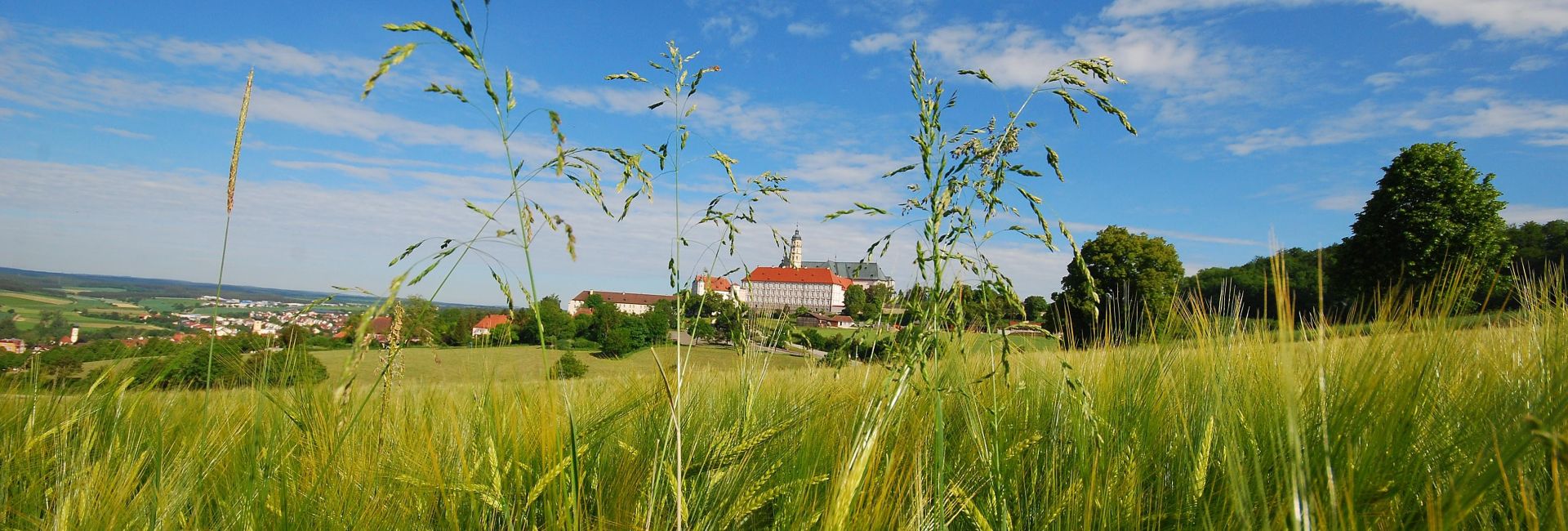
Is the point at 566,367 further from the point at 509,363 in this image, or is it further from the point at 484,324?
the point at 509,363

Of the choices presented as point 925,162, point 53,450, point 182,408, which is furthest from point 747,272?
point 182,408

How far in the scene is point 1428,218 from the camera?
2152cm

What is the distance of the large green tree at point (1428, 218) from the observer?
21031 mm

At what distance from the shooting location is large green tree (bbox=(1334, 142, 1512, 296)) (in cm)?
2103

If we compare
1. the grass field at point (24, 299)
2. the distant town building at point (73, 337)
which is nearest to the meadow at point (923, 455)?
the distant town building at point (73, 337)

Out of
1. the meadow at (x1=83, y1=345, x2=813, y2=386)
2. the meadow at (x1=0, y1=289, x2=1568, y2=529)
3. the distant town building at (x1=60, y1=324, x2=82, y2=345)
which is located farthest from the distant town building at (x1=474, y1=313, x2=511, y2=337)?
the distant town building at (x1=60, y1=324, x2=82, y2=345)

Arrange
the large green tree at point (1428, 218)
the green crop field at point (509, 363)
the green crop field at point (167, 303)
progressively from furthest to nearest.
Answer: the large green tree at point (1428, 218), the green crop field at point (509, 363), the green crop field at point (167, 303)

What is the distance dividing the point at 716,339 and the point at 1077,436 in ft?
4.07

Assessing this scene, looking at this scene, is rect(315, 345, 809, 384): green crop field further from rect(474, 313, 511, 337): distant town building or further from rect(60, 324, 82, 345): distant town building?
rect(60, 324, 82, 345): distant town building

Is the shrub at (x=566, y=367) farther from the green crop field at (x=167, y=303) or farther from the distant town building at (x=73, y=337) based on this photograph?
the distant town building at (x=73, y=337)

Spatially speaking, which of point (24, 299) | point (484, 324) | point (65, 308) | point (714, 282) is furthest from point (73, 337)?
point (714, 282)

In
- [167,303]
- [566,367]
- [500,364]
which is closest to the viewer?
[500,364]

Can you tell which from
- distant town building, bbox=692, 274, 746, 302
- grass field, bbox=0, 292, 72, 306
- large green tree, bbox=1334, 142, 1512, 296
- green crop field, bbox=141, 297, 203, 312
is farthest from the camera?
large green tree, bbox=1334, 142, 1512, 296

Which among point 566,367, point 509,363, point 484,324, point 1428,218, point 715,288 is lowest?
point 566,367
